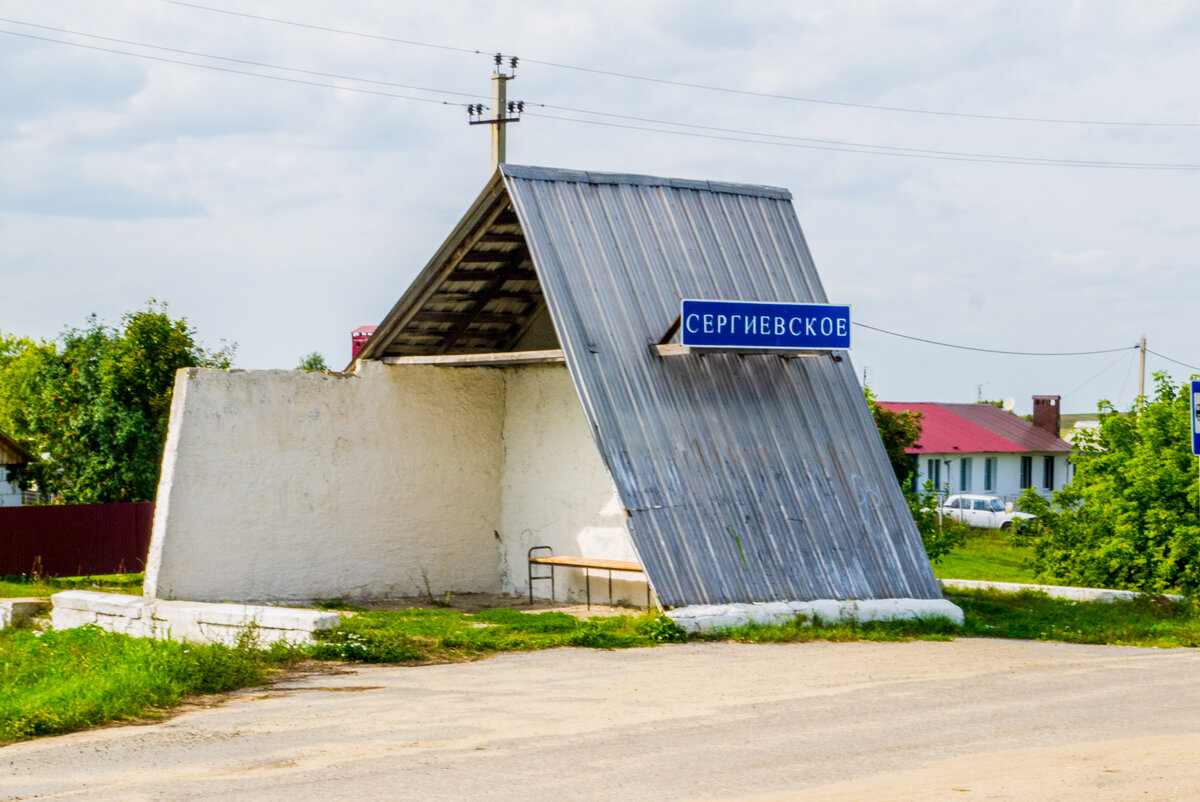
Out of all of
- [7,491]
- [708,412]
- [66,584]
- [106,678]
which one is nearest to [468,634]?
[106,678]

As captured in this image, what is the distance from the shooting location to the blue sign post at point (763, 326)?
15.9 meters

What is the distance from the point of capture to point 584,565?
1655 centimetres

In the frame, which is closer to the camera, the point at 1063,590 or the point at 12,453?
the point at 1063,590

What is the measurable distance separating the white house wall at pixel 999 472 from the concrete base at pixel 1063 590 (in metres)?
32.3

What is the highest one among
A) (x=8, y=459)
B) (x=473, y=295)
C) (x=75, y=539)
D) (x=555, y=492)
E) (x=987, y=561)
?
(x=473, y=295)

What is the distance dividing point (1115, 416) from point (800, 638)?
384 inches

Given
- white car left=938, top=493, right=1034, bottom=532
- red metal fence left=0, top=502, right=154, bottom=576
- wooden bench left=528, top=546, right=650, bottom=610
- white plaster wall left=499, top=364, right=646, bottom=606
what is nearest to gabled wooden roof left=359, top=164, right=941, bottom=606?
wooden bench left=528, top=546, right=650, bottom=610

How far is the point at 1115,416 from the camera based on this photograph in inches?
857

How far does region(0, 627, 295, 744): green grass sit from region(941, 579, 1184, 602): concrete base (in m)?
11.7

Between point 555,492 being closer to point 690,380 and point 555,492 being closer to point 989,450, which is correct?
point 690,380

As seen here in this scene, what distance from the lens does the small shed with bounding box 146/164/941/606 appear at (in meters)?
15.5

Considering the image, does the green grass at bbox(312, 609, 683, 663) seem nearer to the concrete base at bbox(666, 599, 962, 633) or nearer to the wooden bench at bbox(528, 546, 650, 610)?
the concrete base at bbox(666, 599, 962, 633)

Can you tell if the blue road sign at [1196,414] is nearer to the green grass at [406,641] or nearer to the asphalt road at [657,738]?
the green grass at [406,641]

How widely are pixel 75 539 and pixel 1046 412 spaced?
44.8 metres
